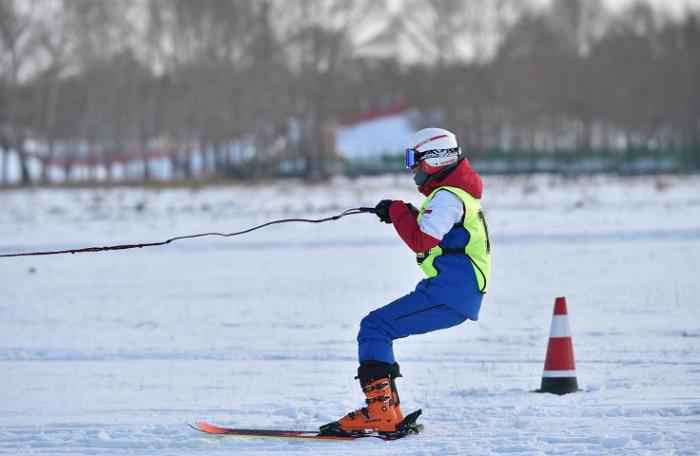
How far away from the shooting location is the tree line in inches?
2151

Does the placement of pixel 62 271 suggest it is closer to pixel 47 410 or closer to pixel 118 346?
pixel 118 346

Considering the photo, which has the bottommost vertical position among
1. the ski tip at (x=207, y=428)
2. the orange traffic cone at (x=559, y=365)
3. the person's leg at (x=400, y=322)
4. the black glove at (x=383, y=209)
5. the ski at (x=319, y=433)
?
the ski at (x=319, y=433)

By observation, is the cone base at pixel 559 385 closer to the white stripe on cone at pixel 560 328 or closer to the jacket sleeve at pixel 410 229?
the white stripe on cone at pixel 560 328

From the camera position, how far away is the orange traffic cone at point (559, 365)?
7.64 meters

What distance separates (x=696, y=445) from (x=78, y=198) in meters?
33.4

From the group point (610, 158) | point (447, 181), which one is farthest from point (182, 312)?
point (610, 158)

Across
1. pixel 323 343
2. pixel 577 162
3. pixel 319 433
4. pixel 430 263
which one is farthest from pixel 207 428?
pixel 577 162

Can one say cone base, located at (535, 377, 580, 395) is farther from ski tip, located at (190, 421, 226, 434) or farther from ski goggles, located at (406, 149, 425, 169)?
ski tip, located at (190, 421, 226, 434)

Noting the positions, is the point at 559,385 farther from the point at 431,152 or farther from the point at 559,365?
the point at 431,152

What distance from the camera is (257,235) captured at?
21.9m

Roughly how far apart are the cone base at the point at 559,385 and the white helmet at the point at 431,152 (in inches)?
79.4

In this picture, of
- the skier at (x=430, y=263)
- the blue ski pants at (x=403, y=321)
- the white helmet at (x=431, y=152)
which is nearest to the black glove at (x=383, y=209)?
the skier at (x=430, y=263)

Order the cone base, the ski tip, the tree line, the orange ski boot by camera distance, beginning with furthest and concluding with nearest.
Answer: the tree line, the cone base, the ski tip, the orange ski boot

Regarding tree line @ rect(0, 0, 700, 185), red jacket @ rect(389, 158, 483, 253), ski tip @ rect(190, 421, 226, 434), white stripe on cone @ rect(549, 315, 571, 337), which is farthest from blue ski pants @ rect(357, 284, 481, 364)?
tree line @ rect(0, 0, 700, 185)
